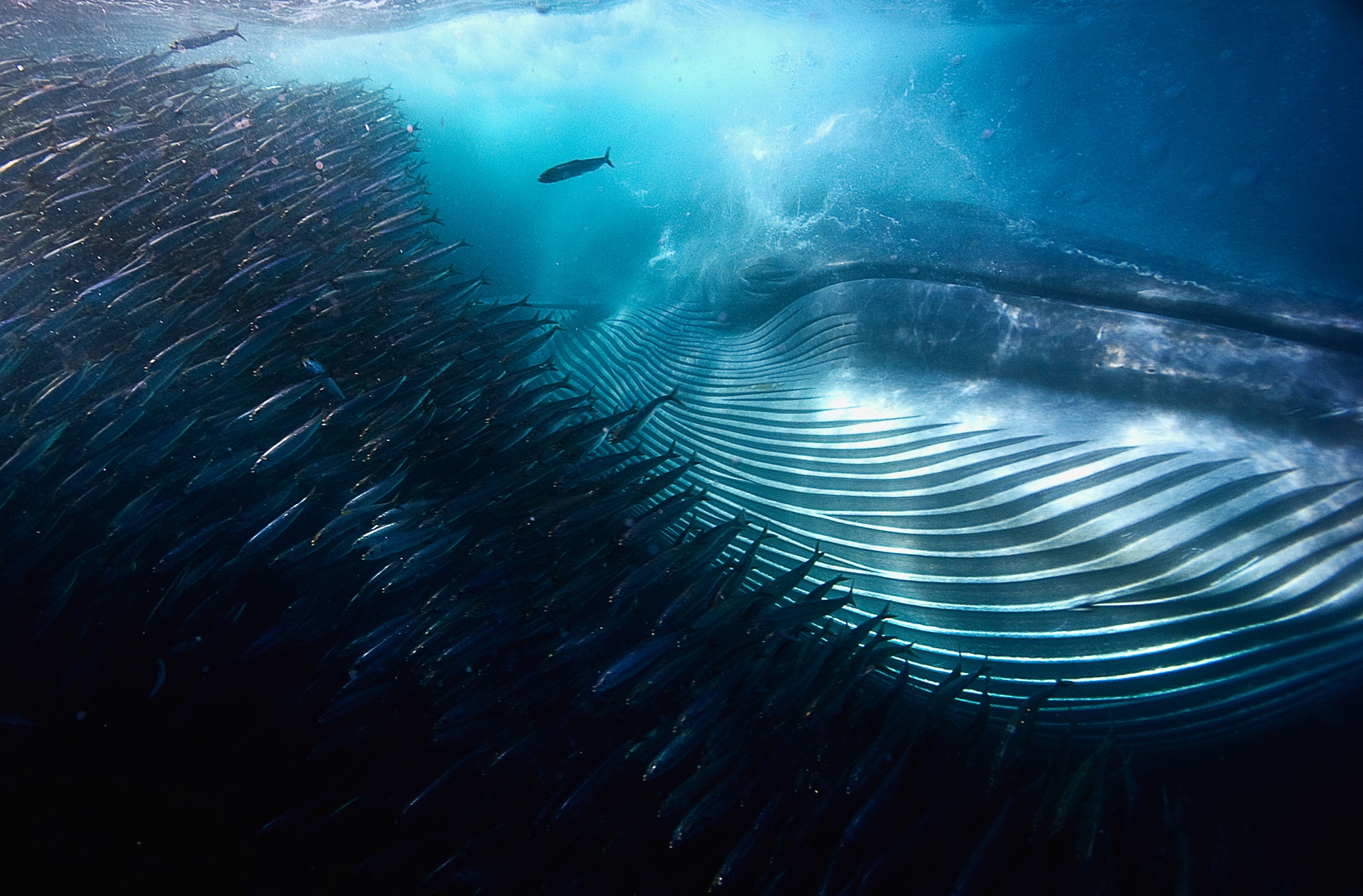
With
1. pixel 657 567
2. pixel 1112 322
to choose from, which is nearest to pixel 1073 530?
pixel 1112 322

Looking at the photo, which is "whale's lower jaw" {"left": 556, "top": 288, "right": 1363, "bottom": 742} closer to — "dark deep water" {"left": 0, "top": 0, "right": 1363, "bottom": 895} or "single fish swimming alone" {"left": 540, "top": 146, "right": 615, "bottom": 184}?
"dark deep water" {"left": 0, "top": 0, "right": 1363, "bottom": 895}

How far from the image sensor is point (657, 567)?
2.77m

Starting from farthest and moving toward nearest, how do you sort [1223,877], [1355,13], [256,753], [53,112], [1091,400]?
1. [1355,13]
2. [53,112]
3. [1091,400]
4. [256,753]
5. [1223,877]

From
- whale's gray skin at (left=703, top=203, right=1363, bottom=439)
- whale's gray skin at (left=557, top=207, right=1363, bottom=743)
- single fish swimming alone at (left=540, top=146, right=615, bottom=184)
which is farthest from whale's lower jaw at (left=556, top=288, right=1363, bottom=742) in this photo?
single fish swimming alone at (left=540, top=146, right=615, bottom=184)

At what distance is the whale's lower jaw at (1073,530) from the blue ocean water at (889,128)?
355 cm

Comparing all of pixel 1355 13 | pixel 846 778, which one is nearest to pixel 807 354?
pixel 846 778

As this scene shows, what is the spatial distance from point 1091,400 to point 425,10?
24.7 meters

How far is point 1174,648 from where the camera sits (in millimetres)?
3123

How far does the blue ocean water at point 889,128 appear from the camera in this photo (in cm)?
1068

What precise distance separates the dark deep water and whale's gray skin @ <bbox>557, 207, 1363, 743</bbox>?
28 millimetres

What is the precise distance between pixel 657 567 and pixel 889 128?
57.1ft

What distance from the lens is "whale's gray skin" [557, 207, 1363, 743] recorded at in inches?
120

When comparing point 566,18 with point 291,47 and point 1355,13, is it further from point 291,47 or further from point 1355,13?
point 1355,13

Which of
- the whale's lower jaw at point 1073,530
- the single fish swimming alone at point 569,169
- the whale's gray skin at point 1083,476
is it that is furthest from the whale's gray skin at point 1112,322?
the single fish swimming alone at point 569,169
